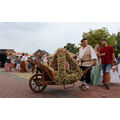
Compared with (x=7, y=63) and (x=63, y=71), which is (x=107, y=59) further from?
(x=7, y=63)

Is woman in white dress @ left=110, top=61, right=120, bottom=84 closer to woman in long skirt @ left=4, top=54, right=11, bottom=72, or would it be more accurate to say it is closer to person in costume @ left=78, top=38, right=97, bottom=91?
person in costume @ left=78, top=38, right=97, bottom=91

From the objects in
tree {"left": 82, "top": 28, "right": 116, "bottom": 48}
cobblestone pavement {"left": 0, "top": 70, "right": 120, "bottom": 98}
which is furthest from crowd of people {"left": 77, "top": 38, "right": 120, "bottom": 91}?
tree {"left": 82, "top": 28, "right": 116, "bottom": 48}

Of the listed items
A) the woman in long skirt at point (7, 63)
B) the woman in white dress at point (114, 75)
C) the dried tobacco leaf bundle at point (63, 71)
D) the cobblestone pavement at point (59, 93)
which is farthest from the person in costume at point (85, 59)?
the woman in long skirt at point (7, 63)

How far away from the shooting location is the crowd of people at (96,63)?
16.6 ft

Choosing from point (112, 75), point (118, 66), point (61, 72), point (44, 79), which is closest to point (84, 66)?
point (61, 72)

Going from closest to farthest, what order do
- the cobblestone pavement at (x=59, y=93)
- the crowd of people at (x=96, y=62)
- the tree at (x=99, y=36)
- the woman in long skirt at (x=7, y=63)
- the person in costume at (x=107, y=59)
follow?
the cobblestone pavement at (x=59, y=93) → the crowd of people at (x=96, y=62) → the person in costume at (x=107, y=59) → the woman in long skirt at (x=7, y=63) → the tree at (x=99, y=36)

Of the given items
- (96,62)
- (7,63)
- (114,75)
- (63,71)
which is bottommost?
(114,75)

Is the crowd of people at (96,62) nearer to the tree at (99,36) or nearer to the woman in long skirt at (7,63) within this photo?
the woman in long skirt at (7,63)

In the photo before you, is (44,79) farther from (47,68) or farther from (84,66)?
(84,66)

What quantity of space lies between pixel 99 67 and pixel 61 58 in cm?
265

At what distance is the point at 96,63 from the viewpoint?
6.00 meters

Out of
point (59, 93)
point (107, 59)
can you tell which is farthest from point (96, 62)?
point (59, 93)

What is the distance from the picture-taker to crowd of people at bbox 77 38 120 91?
16.6 feet

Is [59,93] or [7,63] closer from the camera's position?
[59,93]
